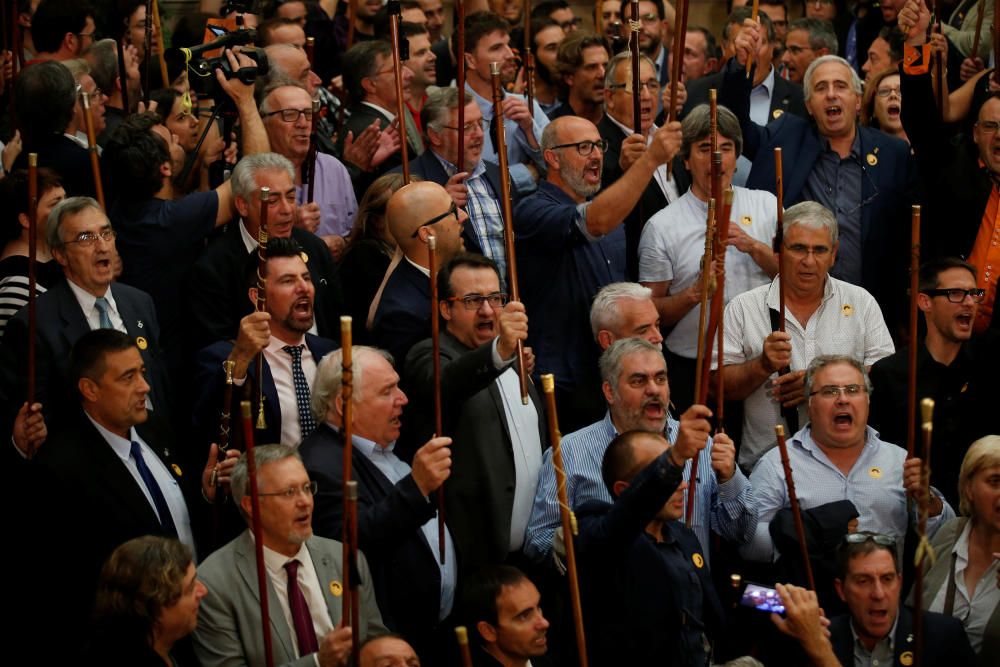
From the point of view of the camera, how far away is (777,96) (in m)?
8.40

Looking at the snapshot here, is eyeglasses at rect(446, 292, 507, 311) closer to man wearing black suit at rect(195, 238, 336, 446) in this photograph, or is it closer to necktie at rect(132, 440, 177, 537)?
man wearing black suit at rect(195, 238, 336, 446)

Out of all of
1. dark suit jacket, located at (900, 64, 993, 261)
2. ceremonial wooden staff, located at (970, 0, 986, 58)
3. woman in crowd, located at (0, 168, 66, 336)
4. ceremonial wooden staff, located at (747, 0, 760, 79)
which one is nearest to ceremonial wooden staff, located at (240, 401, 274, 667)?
woman in crowd, located at (0, 168, 66, 336)

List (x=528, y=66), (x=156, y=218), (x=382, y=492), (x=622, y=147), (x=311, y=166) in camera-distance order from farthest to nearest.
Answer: (x=528, y=66) → (x=311, y=166) → (x=622, y=147) → (x=156, y=218) → (x=382, y=492)

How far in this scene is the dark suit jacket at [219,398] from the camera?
18.0ft

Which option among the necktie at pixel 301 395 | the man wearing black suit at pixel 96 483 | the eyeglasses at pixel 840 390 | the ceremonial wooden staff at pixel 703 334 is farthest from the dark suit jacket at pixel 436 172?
the man wearing black suit at pixel 96 483

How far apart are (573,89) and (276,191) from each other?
2.52 metres

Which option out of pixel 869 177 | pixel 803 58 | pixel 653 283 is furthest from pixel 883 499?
pixel 803 58

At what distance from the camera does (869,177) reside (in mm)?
7293

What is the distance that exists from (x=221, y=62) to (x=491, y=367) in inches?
89.0

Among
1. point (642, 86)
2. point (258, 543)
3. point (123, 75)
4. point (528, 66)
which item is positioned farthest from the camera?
point (528, 66)

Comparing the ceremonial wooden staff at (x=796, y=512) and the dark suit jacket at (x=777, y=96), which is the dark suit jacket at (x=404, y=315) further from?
the dark suit jacket at (x=777, y=96)

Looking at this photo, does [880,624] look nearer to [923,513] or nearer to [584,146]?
[923,513]

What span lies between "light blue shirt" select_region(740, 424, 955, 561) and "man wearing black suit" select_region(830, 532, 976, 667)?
556mm

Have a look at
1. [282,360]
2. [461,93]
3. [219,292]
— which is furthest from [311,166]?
[282,360]
